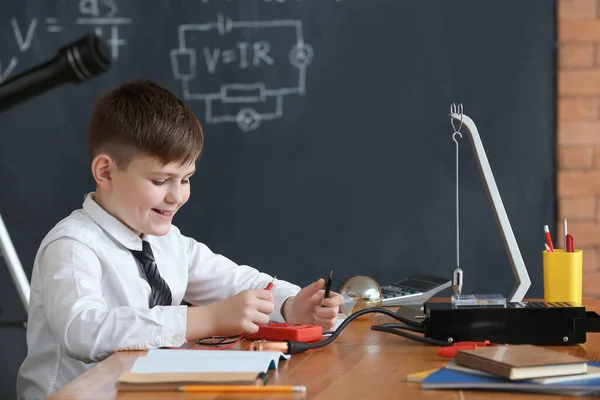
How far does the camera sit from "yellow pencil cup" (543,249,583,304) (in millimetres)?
1577

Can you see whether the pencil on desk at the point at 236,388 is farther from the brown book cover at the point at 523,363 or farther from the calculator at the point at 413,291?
the calculator at the point at 413,291

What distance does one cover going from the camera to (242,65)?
2.79 m

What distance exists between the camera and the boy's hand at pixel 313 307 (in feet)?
4.67

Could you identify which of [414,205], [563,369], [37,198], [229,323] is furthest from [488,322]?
[37,198]

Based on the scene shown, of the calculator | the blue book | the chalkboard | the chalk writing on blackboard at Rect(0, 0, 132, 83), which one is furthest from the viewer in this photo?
the chalk writing on blackboard at Rect(0, 0, 132, 83)

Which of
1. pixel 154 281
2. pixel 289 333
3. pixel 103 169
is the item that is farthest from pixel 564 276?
pixel 103 169

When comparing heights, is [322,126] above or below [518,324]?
above

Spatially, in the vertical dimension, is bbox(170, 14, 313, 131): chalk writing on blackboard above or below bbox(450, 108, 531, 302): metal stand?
above

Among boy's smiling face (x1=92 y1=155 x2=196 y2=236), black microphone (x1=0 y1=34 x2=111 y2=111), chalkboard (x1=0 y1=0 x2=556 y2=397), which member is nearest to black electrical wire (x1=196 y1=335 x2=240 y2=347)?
boy's smiling face (x1=92 y1=155 x2=196 y2=236)

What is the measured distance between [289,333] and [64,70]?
2.10 feet

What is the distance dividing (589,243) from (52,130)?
6.16 ft

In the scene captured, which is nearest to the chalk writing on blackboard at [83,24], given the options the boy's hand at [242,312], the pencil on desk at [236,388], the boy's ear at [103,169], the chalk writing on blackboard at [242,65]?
the chalk writing on blackboard at [242,65]

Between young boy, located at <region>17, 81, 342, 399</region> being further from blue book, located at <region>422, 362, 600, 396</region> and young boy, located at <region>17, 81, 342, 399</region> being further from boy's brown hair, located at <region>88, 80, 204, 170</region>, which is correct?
blue book, located at <region>422, 362, 600, 396</region>

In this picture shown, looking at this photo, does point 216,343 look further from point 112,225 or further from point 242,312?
point 112,225
